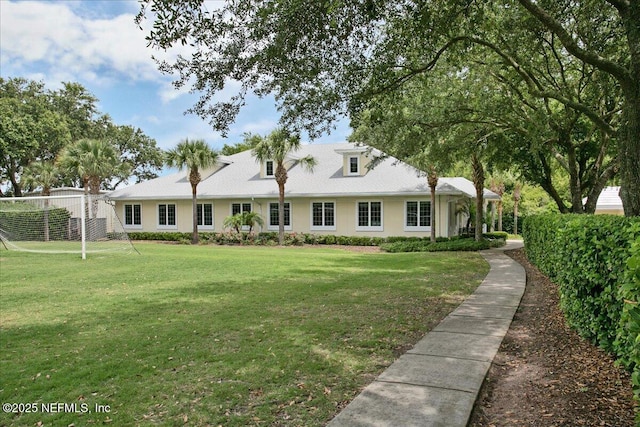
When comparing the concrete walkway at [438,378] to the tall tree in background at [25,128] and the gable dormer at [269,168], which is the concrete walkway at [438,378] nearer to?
the gable dormer at [269,168]

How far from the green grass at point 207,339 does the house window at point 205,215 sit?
1547 centimetres

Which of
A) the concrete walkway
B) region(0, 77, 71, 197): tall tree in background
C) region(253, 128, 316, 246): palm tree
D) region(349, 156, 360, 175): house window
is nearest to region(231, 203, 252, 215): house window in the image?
region(253, 128, 316, 246): palm tree

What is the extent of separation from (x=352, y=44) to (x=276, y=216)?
18883mm

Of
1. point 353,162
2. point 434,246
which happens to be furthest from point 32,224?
point 434,246

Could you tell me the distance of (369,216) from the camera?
2442 centimetres

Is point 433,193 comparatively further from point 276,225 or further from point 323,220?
point 276,225

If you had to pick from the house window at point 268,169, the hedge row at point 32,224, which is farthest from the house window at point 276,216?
the hedge row at point 32,224

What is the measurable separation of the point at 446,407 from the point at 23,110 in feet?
126

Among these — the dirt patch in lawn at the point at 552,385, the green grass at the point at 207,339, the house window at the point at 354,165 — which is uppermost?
the house window at the point at 354,165

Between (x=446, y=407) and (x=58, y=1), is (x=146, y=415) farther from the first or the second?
(x=58, y=1)

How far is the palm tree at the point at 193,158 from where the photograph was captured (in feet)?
82.9

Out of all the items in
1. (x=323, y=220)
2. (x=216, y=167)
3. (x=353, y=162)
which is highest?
(x=216, y=167)

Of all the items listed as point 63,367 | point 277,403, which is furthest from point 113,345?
point 277,403

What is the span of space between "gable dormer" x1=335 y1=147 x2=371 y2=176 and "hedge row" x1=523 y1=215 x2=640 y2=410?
19024 mm
